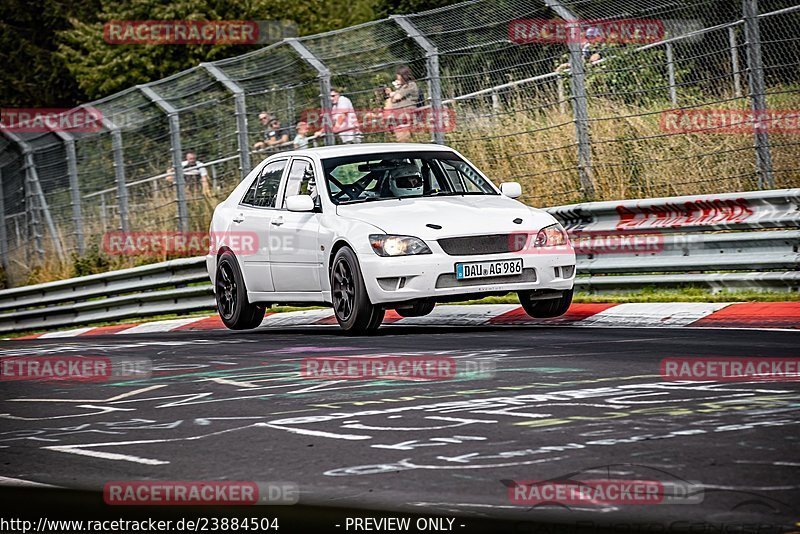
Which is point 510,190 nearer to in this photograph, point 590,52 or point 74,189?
point 590,52

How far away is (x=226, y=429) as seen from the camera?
6.86m

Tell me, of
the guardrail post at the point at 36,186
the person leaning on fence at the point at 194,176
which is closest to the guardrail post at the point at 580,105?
the person leaning on fence at the point at 194,176

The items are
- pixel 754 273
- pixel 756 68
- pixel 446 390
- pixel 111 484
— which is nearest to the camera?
pixel 111 484

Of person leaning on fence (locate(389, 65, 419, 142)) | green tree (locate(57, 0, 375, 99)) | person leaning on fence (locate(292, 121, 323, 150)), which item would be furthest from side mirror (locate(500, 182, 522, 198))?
green tree (locate(57, 0, 375, 99))

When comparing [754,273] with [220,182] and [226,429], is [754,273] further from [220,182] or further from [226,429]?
[220,182]

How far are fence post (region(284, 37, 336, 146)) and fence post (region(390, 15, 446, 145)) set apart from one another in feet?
5.19

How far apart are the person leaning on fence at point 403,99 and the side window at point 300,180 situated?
3766 mm

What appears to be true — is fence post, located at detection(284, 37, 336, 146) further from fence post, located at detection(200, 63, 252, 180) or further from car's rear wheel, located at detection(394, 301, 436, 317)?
car's rear wheel, located at detection(394, 301, 436, 317)

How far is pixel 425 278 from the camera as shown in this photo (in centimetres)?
1096

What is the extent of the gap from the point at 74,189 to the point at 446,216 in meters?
13.9

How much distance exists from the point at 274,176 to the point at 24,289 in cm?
993

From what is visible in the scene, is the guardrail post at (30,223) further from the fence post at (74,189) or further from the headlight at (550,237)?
the headlight at (550,237)

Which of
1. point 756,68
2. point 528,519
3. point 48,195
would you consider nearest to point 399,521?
point 528,519

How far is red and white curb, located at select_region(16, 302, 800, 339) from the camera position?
10.6 m
